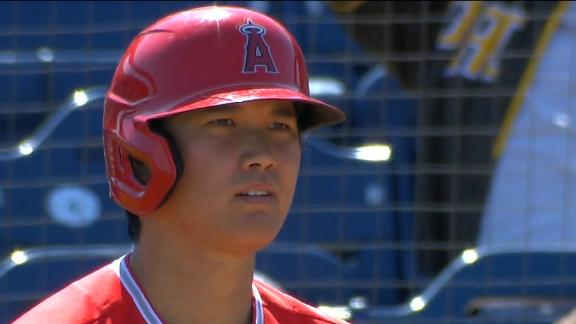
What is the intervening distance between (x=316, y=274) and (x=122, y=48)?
42.4 inches

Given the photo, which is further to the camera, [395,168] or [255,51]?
[395,168]

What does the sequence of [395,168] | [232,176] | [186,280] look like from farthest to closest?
[395,168], [186,280], [232,176]

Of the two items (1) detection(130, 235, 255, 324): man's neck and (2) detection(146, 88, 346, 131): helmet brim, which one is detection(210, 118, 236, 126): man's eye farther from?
(1) detection(130, 235, 255, 324): man's neck

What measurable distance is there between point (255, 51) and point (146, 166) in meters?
0.26

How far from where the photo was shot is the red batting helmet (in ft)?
7.73

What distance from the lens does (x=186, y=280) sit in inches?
95.8

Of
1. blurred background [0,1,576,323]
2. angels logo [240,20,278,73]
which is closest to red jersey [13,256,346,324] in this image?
angels logo [240,20,278,73]

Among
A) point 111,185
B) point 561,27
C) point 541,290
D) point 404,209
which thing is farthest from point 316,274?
point 111,185

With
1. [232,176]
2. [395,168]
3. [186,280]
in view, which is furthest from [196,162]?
[395,168]

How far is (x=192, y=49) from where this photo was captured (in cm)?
239

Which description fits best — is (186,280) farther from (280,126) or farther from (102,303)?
(280,126)

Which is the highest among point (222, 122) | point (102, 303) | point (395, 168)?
point (395, 168)

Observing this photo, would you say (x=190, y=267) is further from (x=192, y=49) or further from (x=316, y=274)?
(x=316, y=274)

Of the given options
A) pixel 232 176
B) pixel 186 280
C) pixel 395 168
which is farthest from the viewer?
pixel 395 168
